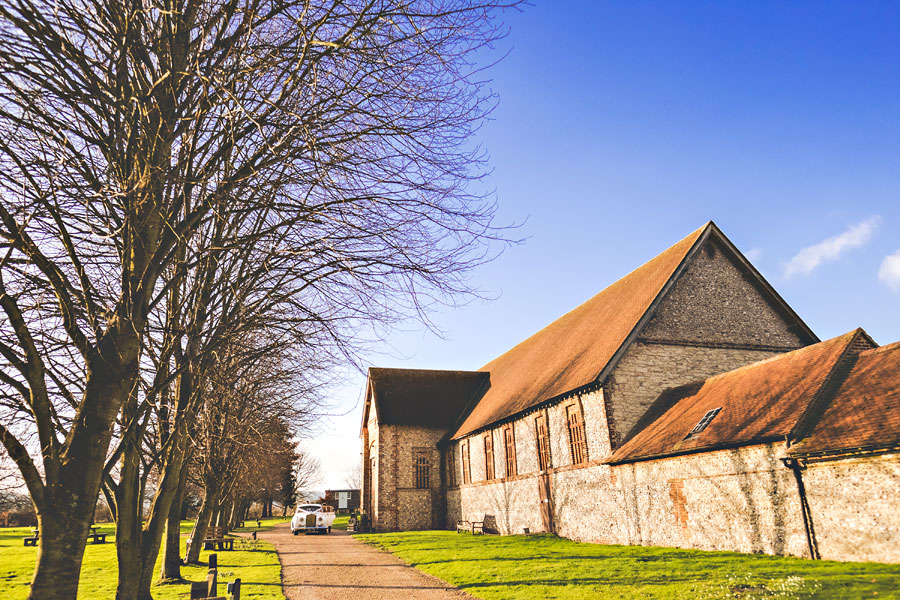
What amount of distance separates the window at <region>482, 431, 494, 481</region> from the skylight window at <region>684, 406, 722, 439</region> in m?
13.0

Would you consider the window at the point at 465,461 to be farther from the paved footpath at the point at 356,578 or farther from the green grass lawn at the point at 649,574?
the green grass lawn at the point at 649,574

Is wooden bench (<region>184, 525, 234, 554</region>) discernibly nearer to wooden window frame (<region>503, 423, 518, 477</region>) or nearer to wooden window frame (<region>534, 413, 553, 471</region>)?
wooden window frame (<region>503, 423, 518, 477</region>)

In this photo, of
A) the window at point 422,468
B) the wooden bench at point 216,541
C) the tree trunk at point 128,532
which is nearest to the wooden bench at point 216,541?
the wooden bench at point 216,541

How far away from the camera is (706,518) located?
1390 centimetres

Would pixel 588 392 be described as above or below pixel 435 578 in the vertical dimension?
above

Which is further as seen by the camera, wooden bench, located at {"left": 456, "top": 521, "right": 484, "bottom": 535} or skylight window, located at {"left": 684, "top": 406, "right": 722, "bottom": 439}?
wooden bench, located at {"left": 456, "top": 521, "right": 484, "bottom": 535}

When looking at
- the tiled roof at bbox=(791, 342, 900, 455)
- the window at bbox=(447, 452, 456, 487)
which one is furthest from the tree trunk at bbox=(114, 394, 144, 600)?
the window at bbox=(447, 452, 456, 487)

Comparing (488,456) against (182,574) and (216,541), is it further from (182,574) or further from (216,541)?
(182,574)

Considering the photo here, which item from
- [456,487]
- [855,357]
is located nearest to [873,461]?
[855,357]

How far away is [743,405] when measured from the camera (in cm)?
1469

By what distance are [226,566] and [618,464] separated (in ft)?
41.2

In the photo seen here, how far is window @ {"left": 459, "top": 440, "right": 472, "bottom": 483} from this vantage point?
29578 mm

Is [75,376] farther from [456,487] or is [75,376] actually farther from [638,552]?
[456,487]

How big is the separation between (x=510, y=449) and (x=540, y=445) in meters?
3.11
